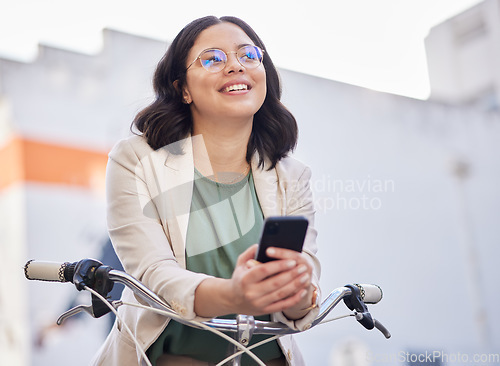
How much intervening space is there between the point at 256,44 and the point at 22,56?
113 centimetres

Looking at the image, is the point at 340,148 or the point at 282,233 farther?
the point at 340,148

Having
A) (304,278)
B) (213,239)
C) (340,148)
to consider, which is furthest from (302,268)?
(340,148)

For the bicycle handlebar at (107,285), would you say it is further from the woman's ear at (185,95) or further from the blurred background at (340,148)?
the blurred background at (340,148)

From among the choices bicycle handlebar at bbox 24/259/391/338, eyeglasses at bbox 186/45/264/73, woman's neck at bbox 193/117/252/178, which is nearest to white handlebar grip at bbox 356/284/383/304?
bicycle handlebar at bbox 24/259/391/338

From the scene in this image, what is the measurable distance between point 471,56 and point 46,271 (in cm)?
167

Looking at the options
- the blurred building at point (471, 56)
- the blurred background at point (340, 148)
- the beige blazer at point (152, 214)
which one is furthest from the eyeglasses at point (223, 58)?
the blurred building at point (471, 56)

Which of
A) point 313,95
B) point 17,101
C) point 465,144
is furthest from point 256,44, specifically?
point 17,101

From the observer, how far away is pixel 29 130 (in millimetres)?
1910

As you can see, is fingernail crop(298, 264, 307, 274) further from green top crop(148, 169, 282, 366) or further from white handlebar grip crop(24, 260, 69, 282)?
white handlebar grip crop(24, 260, 69, 282)

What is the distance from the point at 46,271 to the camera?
863 mm

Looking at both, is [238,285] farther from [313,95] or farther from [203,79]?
[313,95]

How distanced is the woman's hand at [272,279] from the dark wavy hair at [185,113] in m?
0.34

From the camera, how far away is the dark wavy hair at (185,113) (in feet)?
3.25

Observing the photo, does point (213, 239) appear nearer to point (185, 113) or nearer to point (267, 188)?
point (267, 188)
